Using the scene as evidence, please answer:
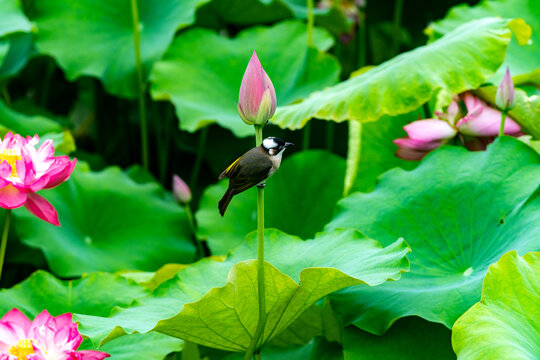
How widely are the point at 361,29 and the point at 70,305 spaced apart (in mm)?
1340

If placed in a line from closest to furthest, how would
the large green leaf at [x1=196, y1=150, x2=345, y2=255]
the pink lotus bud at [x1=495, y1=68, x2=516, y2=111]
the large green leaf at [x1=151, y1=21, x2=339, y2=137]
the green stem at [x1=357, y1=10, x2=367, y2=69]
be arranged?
the pink lotus bud at [x1=495, y1=68, x2=516, y2=111]
the large green leaf at [x1=196, y1=150, x2=345, y2=255]
the large green leaf at [x1=151, y1=21, x2=339, y2=137]
the green stem at [x1=357, y1=10, x2=367, y2=69]

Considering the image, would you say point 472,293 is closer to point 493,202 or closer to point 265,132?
point 493,202

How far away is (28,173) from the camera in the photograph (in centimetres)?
80

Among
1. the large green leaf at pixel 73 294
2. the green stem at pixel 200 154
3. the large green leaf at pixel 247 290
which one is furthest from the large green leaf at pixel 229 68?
the large green leaf at pixel 247 290

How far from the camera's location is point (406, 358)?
85 cm

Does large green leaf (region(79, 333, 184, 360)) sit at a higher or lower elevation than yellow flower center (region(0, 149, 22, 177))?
lower

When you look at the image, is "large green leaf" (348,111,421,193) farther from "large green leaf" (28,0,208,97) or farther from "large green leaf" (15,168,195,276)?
"large green leaf" (28,0,208,97)

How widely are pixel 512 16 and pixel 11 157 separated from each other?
1115mm

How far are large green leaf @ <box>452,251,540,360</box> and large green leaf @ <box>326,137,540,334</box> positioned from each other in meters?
0.09

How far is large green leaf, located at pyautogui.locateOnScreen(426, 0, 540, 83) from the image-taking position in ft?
4.71

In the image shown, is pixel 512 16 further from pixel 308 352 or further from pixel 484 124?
pixel 308 352

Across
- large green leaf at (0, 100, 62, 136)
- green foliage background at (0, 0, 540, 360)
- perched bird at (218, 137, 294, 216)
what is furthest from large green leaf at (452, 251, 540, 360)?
large green leaf at (0, 100, 62, 136)

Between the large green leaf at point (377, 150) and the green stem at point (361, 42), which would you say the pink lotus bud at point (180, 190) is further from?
the green stem at point (361, 42)

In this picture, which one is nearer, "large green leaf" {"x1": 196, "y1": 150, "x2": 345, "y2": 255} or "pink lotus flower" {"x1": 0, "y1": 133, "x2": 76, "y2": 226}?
"pink lotus flower" {"x1": 0, "y1": 133, "x2": 76, "y2": 226}
